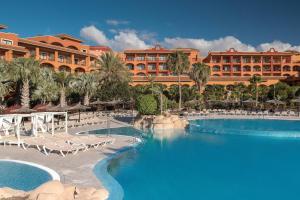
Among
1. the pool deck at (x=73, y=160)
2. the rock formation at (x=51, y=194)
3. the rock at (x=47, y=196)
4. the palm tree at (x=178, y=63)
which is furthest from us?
the palm tree at (x=178, y=63)

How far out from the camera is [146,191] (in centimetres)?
1148

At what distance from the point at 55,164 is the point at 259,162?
10446mm

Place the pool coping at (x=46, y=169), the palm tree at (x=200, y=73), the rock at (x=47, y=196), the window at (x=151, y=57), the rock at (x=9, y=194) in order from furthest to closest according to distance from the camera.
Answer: the window at (x=151, y=57)
the palm tree at (x=200, y=73)
the pool coping at (x=46, y=169)
the rock at (x=9, y=194)
the rock at (x=47, y=196)

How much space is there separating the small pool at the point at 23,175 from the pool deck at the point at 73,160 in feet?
1.41

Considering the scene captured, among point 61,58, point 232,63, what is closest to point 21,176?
point 61,58

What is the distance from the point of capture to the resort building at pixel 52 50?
4359cm

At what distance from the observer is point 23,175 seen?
12.4 meters

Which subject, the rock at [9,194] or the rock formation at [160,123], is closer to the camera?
the rock at [9,194]

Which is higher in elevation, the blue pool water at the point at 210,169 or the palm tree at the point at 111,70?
the palm tree at the point at 111,70

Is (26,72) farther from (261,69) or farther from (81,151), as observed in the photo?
(261,69)

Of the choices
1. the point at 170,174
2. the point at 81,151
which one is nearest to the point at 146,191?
the point at 170,174

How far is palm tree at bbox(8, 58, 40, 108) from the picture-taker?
30484 millimetres

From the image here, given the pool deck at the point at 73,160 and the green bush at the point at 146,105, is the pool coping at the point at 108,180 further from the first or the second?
the green bush at the point at 146,105

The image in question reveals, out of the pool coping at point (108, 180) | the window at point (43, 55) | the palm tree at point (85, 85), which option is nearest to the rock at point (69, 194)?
the pool coping at point (108, 180)
